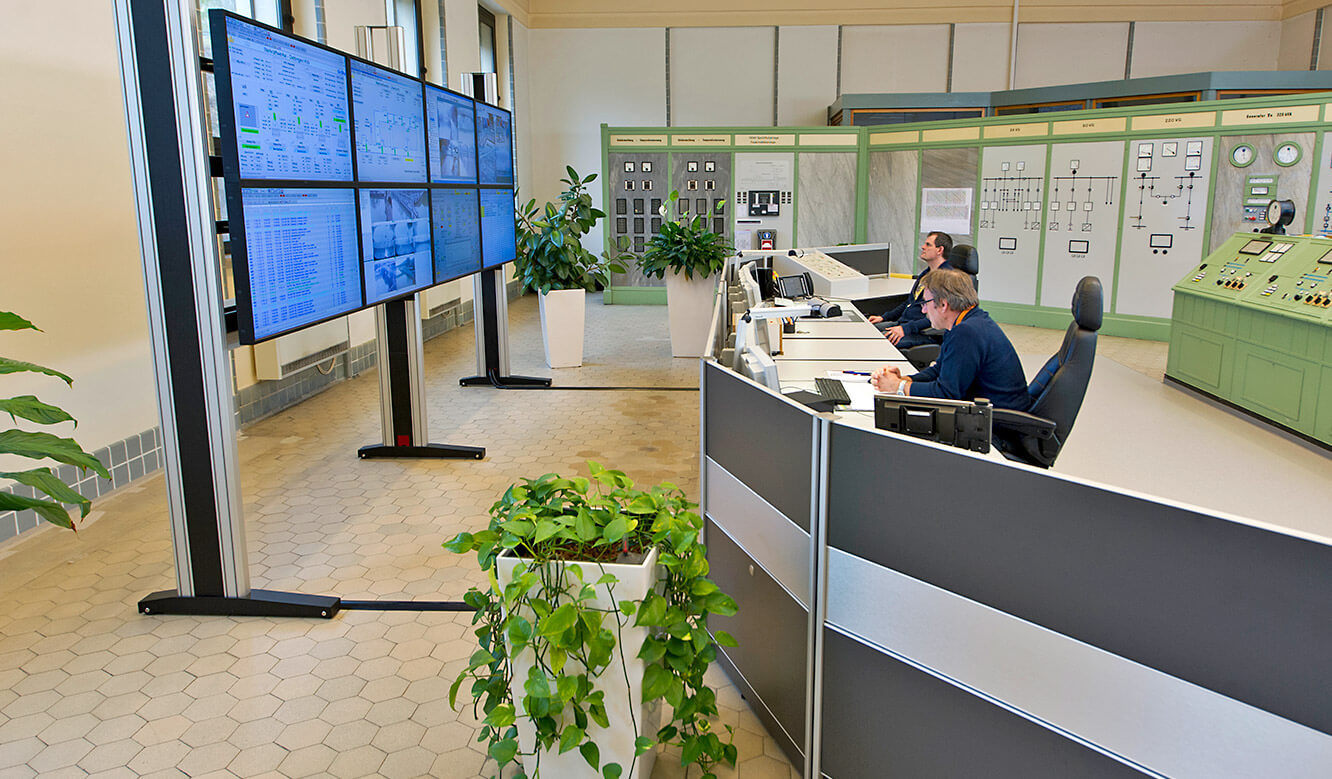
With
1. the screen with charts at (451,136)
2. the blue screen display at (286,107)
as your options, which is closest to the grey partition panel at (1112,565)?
the blue screen display at (286,107)

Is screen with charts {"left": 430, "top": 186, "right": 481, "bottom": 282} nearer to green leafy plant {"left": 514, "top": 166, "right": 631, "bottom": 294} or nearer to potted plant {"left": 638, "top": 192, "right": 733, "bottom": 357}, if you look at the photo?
green leafy plant {"left": 514, "top": 166, "right": 631, "bottom": 294}

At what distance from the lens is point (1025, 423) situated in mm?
3490

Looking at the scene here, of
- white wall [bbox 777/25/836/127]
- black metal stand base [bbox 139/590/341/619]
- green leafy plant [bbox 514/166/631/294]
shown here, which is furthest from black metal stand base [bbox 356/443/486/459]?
white wall [bbox 777/25/836/127]

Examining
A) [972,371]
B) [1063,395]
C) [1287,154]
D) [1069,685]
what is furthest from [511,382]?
[1287,154]

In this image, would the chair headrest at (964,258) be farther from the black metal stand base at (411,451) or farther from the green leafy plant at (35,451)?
the green leafy plant at (35,451)

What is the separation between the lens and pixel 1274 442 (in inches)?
218

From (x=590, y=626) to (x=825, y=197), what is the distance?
10.0 metres

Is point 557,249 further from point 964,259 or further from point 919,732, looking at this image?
point 919,732

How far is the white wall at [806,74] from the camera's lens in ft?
44.9

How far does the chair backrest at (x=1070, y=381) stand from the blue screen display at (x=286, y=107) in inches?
121

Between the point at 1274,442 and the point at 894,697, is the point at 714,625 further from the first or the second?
the point at 1274,442

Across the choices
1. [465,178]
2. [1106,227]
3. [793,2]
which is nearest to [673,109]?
[793,2]

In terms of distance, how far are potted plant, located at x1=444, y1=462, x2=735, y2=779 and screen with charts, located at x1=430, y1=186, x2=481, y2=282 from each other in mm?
3082

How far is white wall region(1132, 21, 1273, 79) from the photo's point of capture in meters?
13.2
